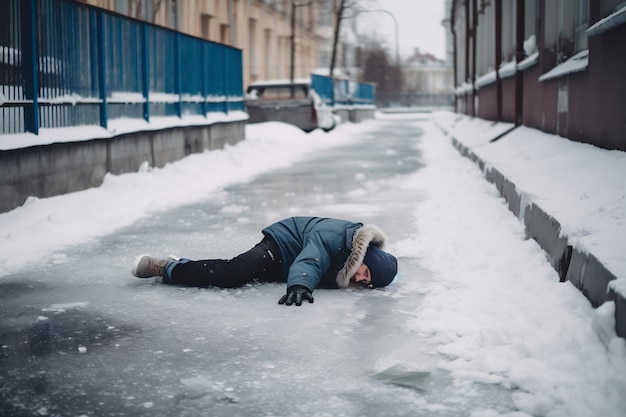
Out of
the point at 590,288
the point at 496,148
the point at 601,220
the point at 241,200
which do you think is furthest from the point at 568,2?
the point at 590,288

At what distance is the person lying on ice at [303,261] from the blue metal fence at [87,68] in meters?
3.74

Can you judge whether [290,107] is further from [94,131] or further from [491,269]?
[491,269]

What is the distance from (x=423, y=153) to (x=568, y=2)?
7679 millimetres

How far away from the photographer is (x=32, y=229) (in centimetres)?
701

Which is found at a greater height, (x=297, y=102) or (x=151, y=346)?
(x=297, y=102)

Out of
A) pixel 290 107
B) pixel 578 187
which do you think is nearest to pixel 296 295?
pixel 578 187

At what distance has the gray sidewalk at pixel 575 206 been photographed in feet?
12.2

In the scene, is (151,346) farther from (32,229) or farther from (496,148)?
(496,148)

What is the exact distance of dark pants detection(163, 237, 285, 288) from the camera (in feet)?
16.2

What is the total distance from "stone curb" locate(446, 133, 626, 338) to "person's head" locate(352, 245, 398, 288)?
93 cm

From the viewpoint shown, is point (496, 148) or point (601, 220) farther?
point (496, 148)

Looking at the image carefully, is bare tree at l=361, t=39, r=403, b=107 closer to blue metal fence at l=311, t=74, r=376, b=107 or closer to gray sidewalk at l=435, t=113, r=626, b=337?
blue metal fence at l=311, t=74, r=376, b=107

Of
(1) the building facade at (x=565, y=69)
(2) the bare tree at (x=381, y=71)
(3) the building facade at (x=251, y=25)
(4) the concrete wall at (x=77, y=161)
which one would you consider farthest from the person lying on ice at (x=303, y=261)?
(2) the bare tree at (x=381, y=71)

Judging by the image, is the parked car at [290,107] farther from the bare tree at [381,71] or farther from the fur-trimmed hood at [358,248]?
the bare tree at [381,71]
